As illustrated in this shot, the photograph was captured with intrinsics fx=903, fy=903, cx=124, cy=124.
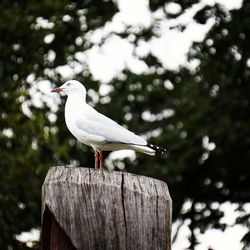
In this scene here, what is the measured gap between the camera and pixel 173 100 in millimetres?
15312

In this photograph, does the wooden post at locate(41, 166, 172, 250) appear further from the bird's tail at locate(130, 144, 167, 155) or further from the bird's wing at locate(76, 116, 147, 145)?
the bird's wing at locate(76, 116, 147, 145)

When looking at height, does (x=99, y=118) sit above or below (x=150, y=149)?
below

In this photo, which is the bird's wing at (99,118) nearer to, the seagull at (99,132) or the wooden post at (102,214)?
the seagull at (99,132)

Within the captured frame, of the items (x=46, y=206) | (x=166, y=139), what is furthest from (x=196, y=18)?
Answer: (x=46, y=206)

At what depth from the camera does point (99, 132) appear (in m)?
5.98

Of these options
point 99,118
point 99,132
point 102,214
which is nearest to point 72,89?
point 99,118

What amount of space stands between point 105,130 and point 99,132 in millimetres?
51

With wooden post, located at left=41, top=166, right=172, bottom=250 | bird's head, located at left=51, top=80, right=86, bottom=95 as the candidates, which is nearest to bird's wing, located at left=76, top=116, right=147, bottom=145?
bird's head, located at left=51, top=80, right=86, bottom=95

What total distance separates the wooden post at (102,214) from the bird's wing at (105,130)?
7.75ft

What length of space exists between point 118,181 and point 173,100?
12052 mm

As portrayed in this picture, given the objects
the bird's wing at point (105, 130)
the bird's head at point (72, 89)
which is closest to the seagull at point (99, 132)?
the bird's wing at point (105, 130)

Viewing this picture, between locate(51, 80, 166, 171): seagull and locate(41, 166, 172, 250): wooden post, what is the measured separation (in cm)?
216

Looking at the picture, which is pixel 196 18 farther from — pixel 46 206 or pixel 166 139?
pixel 46 206

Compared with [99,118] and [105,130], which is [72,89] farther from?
[105,130]
